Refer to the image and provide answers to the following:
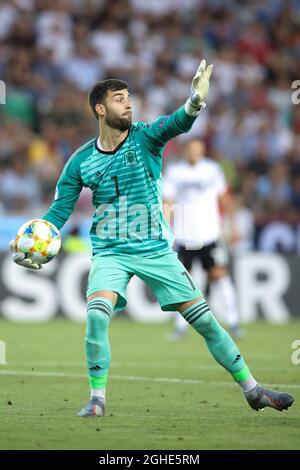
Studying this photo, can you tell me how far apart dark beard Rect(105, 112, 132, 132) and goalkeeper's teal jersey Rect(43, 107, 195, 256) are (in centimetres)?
10

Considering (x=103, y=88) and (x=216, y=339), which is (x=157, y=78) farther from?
(x=216, y=339)

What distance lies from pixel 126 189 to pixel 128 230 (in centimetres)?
30

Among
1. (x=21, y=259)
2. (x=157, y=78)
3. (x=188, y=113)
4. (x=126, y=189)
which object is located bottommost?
(x=21, y=259)

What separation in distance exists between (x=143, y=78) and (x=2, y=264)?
5.80 m

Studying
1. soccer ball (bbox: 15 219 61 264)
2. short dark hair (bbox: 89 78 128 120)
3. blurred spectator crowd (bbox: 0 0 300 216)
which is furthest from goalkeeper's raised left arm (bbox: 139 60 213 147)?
blurred spectator crowd (bbox: 0 0 300 216)

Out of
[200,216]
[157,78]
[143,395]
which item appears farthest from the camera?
[157,78]

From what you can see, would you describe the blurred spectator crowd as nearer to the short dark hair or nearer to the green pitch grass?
the green pitch grass

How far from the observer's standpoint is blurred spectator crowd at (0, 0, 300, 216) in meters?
18.9

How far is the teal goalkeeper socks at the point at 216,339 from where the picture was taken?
7.81 m

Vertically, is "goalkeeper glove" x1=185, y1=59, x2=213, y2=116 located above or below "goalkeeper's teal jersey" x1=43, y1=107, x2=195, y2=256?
above

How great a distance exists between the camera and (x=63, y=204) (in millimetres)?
8102

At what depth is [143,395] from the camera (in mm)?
9016

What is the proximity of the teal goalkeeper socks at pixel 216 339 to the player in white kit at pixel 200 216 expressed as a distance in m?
6.41

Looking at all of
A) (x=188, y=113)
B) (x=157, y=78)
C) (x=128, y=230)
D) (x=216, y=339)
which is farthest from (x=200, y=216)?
(x=188, y=113)
